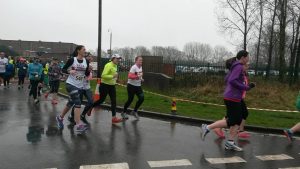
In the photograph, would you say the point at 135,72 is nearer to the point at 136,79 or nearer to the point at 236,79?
the point at 136,79

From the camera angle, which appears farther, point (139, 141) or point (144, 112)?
point (144, 112)

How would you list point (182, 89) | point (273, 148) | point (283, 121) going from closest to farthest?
point (273, 148) < point (283, 121) < point (182, 89)

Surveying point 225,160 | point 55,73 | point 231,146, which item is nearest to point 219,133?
point 231,146

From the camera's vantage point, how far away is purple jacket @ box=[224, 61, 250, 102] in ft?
25.8

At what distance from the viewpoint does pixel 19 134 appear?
8.74m

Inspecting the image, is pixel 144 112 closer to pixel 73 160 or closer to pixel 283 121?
pixel 283 121

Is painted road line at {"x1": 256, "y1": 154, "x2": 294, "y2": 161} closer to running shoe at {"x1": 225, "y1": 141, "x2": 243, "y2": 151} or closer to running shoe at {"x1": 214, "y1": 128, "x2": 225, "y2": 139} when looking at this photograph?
running shoe at {"x1": 225, "y1": 141, "x2": 243, "y2": 151}

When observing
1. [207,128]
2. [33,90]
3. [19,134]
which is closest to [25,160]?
[19,134]

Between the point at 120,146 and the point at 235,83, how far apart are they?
2.45 meters

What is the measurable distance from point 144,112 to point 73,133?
365 cm

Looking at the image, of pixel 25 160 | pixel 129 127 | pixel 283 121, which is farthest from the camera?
pixel 283 121

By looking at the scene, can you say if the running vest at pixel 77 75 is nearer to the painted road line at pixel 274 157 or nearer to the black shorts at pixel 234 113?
the black shorts at pixel 234 113

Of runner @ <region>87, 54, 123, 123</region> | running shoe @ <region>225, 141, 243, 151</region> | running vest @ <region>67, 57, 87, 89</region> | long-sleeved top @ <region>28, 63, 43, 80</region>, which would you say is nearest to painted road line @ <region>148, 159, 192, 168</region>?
running shoe @ <region>225, 141, 243, 151</region>

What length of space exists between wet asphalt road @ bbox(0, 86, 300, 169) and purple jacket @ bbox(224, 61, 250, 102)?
3.37 ft
